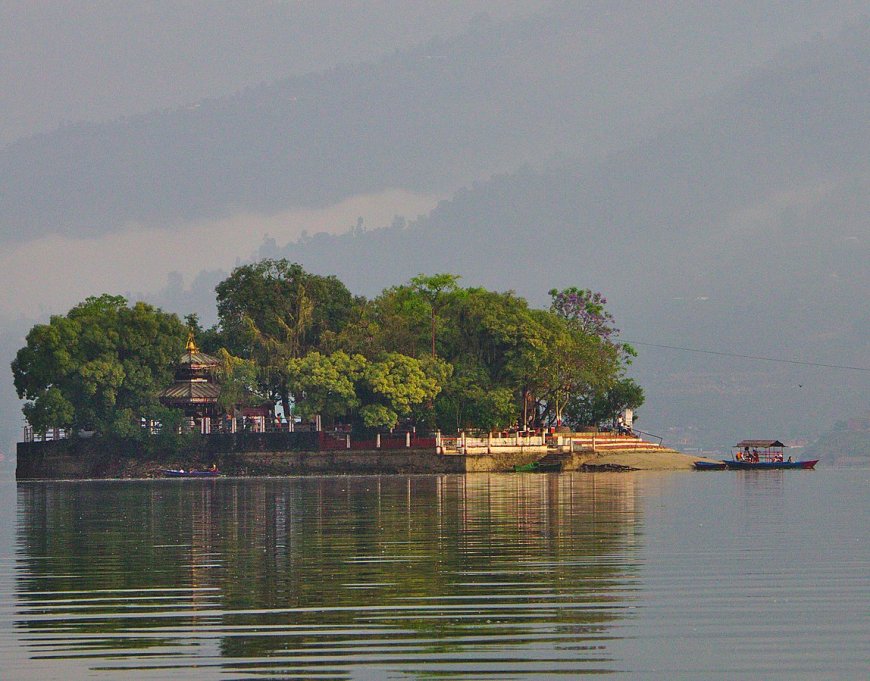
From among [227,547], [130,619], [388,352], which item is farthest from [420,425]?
[130,619]

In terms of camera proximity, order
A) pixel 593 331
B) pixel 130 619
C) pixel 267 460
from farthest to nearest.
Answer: pixel 593 331
pixel 267 460
pixel 130 619

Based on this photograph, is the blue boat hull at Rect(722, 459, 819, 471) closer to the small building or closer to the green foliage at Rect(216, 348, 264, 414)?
the green foliage at Rect(216, 348, 264, 414)

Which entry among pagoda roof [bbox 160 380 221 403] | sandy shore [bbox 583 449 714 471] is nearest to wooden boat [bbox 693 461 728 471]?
sandy shore [bbox 583 449 714 471]

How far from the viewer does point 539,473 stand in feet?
372

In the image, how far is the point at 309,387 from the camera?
11819cm

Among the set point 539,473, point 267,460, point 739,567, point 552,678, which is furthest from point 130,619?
point 267,460

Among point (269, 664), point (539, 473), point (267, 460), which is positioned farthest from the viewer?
point (267, 460)

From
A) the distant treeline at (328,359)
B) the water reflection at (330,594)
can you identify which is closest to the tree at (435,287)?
the distant treeline at (328,359)

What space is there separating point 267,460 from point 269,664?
336 ft

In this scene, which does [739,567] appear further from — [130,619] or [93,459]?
[93,459]

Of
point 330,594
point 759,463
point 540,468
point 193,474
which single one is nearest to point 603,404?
point 759,463

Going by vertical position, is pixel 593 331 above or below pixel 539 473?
above

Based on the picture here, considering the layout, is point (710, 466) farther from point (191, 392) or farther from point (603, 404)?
point (191, 392)

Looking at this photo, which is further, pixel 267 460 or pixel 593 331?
pixel 593 331
